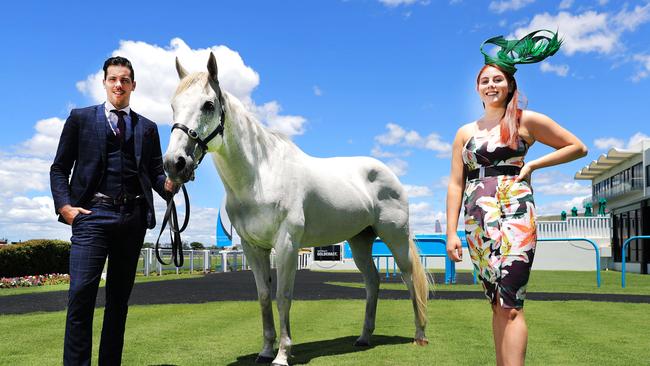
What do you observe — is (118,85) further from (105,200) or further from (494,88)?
(494,88)

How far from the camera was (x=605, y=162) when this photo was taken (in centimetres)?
4534

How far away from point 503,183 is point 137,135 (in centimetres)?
249

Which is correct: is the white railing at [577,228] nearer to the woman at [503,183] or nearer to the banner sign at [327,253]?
the banner sign at [327,253]

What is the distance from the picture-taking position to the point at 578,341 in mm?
6148

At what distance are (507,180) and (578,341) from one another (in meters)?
3.81

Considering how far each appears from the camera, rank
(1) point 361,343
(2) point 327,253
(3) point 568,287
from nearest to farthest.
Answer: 1. (1) point 361,343
2. (3) point 568,287
3. (2) point 327,253

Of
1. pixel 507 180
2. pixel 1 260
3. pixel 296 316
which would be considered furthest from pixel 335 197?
pixel 1 260

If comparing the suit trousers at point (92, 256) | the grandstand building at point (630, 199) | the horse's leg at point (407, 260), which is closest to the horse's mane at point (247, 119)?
the suit trousers at point (92, 256)

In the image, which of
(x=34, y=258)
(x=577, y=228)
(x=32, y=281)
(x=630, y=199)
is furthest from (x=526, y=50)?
(x=630, y=199)

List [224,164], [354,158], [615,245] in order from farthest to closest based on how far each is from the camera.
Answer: [615,245]
[354,158]
[224,164]

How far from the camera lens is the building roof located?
40.3 meters

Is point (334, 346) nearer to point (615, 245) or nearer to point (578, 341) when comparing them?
point (578, 341)

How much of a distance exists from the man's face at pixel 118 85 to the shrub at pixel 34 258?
16.5 meters

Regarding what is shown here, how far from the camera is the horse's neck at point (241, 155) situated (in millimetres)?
4734
